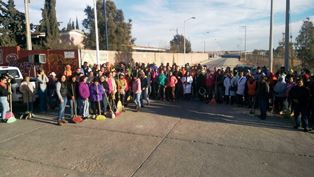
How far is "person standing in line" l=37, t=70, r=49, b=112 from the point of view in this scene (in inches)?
436

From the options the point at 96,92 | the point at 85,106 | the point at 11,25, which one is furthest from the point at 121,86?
the point at 11,25

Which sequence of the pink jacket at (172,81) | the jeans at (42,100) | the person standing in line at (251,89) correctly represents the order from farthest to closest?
the pink jacket at (172,81)
the person standing in line at (251,89)
the jeans at (42,100)

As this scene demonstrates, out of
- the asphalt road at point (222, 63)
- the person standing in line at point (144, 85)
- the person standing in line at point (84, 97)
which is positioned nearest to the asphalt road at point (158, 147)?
the person standing in line at point (84, 97)

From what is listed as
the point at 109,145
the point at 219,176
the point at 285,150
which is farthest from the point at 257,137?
the point at 109,145

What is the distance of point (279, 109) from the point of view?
11414mm

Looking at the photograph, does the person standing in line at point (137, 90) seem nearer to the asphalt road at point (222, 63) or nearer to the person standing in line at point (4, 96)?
the person standing in line at point (4, 96)

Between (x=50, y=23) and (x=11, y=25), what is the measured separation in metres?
12.5

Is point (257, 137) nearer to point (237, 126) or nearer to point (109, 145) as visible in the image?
point (237, 126)

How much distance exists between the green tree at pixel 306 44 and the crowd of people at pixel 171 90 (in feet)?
36.1

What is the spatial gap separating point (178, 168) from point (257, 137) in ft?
11.3

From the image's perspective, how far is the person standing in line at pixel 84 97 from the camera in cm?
996

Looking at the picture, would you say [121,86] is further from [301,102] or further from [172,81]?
[301,102]

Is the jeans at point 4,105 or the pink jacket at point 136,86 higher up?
the pink jacket at point 136,86

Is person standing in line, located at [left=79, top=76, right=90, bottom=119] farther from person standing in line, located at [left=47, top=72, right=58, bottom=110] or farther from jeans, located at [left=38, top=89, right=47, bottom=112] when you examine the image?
jeans, located at [left=38, top=89, right=47, bottom=112]
